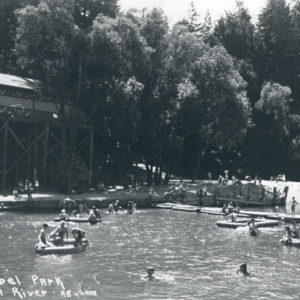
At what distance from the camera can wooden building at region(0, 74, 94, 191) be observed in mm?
52062

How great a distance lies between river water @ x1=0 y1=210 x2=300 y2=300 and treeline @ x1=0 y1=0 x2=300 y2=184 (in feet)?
61.7

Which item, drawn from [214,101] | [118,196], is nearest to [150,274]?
[118,196]

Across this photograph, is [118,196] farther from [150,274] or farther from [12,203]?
[150,274]

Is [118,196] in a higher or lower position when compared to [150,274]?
higher

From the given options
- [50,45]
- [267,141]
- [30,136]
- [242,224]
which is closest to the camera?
[242,224]

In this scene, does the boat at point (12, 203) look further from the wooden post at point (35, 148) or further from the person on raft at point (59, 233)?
the person on raft at point (59, 233)

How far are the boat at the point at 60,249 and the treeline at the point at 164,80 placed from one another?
26154mm

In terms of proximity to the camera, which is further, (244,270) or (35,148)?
(35,148)

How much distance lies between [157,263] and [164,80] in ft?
122

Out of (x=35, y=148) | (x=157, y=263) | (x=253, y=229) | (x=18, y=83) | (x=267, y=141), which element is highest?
(x=18, y=83)

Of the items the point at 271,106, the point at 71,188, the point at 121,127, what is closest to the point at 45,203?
the point at 71,188

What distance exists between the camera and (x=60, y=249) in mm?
28969

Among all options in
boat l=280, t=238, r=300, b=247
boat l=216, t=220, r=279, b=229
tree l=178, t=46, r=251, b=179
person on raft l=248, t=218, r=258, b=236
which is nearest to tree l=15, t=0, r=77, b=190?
tree l=178, t=46, r=251, b=179

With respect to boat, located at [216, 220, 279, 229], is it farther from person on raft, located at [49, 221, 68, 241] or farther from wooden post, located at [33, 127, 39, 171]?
wooden post, located at [33, 127, 39, 171]
